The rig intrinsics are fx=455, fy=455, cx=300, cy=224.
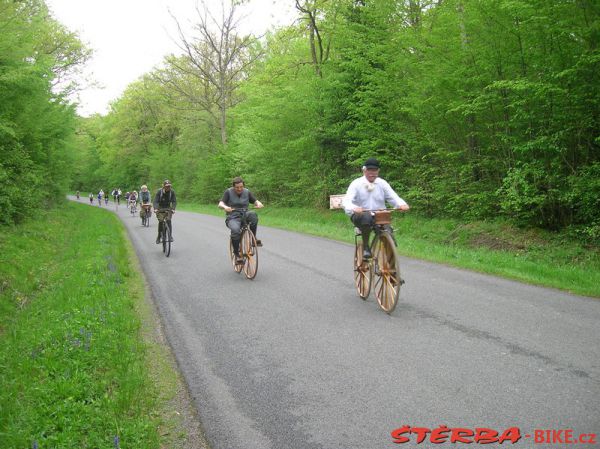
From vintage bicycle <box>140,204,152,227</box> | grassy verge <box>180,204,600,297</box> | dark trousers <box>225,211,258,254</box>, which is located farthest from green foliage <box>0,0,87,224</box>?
grassy verge <box>180,204,600,297</box>

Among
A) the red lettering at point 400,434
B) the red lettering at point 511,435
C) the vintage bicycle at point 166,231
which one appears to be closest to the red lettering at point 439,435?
the red lettering at point 400,434

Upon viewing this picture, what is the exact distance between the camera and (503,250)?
458 inches

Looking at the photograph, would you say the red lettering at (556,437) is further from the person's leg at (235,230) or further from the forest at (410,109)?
the forest at (410,109)

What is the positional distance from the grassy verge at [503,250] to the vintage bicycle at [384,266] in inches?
123

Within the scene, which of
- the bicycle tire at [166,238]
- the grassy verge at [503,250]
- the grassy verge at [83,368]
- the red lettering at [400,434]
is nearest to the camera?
the red lettering at [400,434]

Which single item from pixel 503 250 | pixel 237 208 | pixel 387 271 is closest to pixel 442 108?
pixel 503 250

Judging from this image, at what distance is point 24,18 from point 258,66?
900 inches

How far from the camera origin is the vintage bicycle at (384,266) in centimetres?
603

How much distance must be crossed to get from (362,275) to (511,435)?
3945 millimetres

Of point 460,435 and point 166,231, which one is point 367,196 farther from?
point 166,231

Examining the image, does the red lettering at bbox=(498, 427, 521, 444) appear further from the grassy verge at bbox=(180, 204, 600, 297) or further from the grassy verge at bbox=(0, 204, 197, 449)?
the grassy verge at bbox=(180, 204, 600, 297)

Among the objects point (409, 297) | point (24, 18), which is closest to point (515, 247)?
point (409, 297)

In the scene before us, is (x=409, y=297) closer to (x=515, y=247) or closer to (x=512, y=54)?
(x=515, y=247)

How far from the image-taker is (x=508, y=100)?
12.2m
